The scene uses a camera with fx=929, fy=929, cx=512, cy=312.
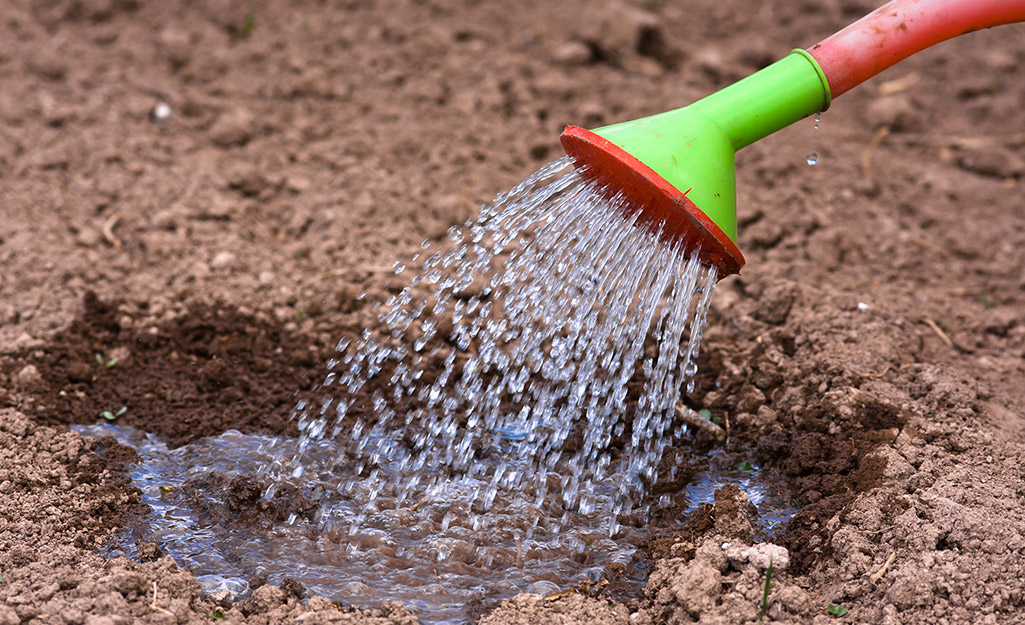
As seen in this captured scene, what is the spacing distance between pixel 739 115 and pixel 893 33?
0.41 metres

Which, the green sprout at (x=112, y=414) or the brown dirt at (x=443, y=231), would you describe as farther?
the green sprout at (x=112, y=414)

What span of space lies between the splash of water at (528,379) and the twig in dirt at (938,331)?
78cm

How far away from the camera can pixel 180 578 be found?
7.39 ft

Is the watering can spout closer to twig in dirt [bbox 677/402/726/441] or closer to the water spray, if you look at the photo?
the water spray

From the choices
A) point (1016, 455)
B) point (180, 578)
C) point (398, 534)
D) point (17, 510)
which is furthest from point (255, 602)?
point (1016, 455)

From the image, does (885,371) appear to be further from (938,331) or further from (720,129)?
(720,129)

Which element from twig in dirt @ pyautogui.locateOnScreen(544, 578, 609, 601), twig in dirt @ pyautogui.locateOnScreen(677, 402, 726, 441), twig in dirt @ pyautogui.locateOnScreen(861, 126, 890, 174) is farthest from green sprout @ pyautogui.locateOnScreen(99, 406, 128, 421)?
twig in dirt @ pyautogui.locateOnScreen(861, 126, 890, 174)

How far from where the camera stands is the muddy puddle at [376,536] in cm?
236

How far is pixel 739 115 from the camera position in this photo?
2.26 m

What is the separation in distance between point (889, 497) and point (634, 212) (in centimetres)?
99

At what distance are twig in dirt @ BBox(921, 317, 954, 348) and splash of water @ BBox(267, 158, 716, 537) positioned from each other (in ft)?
2.56

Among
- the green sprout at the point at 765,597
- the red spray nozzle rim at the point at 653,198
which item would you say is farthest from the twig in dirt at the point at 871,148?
the green sprout at the point at 765,597

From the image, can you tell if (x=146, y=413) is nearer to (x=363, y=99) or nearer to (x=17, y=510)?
(x=17, y=510)

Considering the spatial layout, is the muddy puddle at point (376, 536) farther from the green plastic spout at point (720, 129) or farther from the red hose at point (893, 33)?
the red hose at point (893, 33)
